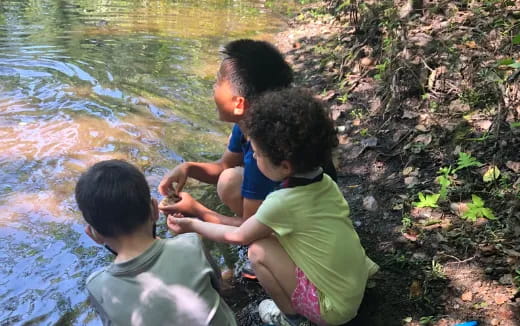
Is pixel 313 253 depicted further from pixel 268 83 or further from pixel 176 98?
pixel 176 98

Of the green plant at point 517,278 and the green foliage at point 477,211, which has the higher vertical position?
the green foliage at point 477,211

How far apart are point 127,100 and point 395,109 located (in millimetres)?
3045

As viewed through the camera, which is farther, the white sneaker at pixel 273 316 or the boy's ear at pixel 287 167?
the white sneaker at pixel 273 316

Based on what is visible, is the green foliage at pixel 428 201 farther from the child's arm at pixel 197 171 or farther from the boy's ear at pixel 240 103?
the boy's ear at pixel 240 103

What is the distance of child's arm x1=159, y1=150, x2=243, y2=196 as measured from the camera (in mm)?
2947

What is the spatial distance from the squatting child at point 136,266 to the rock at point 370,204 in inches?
63.9

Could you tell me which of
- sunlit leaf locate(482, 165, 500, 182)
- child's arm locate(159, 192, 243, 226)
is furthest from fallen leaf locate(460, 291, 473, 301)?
child's arm locate(159, 192, 243, 226)

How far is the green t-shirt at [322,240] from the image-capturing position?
6.82ft

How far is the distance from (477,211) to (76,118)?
393 centimetres

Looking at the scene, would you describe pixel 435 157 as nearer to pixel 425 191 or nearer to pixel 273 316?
pixel 425 191

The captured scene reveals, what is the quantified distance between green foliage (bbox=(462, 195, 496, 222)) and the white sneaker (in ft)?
3.83

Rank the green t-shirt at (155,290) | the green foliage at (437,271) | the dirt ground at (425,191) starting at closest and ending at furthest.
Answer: the green t-shirt at (155,290), the dirt ground at (425,191), the green foliage at (437,271)

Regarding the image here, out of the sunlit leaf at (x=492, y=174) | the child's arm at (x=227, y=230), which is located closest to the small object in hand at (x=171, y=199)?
the child's arm at (x=227, y=230)

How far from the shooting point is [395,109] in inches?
157
